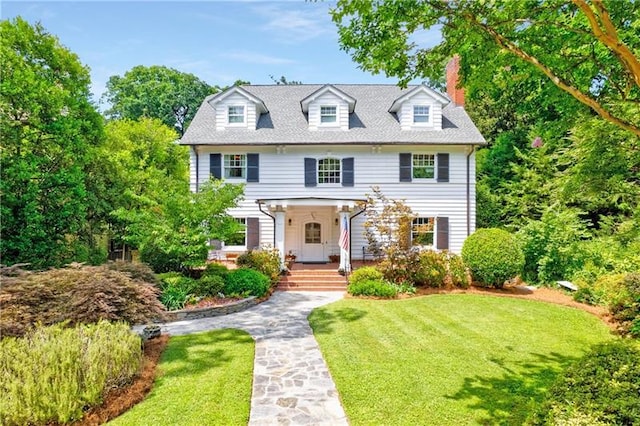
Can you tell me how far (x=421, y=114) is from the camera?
53.1 feet

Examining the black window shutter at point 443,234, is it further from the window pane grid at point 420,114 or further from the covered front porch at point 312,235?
the window pane grid at point 420,114

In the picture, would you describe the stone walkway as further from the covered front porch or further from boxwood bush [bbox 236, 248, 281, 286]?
the covered front porch

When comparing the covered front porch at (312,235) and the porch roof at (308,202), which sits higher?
the porch roof at (308,202)

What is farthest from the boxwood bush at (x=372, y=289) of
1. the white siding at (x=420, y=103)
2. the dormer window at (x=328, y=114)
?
the dormer window at (x=328, y=114)

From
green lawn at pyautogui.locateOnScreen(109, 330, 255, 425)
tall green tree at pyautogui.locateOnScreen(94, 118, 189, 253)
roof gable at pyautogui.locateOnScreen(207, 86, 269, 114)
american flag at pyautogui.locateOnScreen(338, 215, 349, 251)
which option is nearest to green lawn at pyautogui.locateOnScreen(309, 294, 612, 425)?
green lawn at pyautogui.locateOnScreen(109, 330, 255, 425)

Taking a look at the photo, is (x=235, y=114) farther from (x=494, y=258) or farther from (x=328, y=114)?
(x=494, y=258)

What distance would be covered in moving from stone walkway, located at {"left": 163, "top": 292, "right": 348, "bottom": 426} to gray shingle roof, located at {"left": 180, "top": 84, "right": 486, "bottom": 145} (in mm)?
8098

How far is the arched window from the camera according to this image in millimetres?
15906

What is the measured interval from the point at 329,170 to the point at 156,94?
28576mm

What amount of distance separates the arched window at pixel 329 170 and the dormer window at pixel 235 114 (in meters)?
4.35

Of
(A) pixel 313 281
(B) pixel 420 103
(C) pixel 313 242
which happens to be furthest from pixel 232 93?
(A) pixel 313 281

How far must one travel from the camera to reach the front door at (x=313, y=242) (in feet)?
54.3

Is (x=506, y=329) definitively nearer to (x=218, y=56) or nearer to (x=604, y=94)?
(x=604, y=94)

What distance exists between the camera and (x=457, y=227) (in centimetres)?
1576
